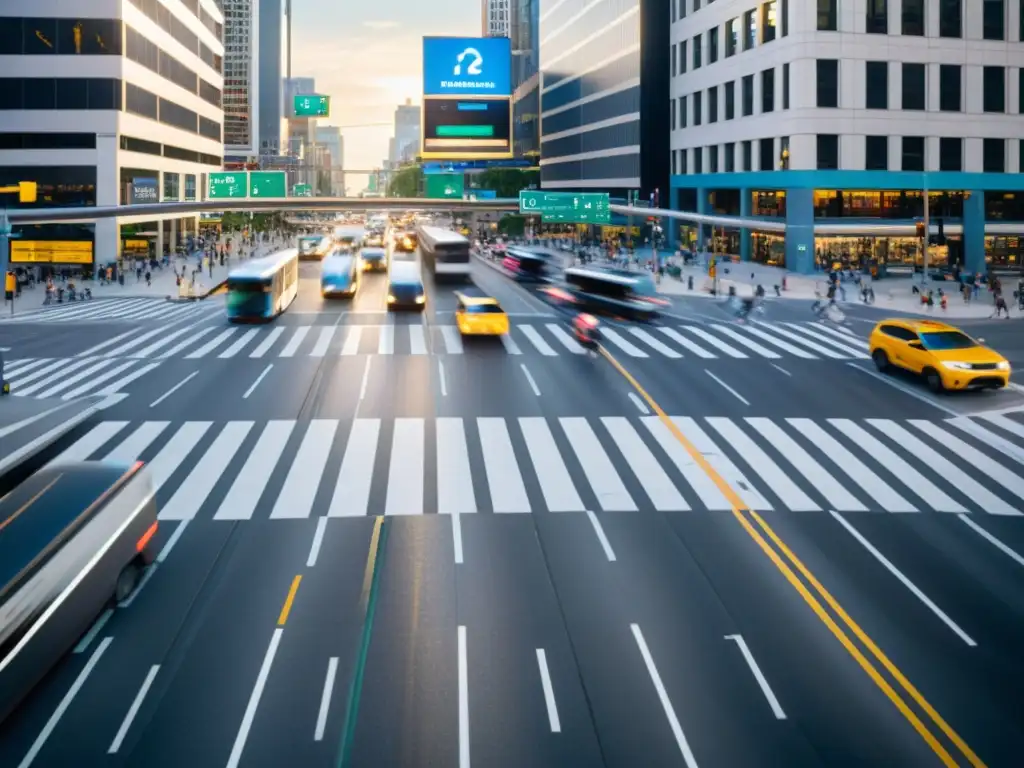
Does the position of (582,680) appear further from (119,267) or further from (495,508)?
(119,267)

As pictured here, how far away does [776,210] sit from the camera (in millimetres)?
90562

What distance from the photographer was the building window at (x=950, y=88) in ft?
275

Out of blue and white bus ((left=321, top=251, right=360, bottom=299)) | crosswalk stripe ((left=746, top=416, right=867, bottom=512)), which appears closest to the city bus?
crosswalk stripe ((left=746, top=416, right=867, bottom=512))

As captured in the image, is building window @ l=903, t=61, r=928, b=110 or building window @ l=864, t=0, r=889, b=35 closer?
building window @ l=864, t=0, r=889, b=35

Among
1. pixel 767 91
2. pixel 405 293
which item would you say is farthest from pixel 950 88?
pixel 405 293

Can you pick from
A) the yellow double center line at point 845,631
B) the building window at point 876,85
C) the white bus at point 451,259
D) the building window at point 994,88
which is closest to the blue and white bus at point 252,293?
the white bus at point 451,259

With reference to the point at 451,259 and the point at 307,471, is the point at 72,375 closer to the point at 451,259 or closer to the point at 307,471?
the point at 307,471

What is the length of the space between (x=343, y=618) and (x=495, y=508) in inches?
244

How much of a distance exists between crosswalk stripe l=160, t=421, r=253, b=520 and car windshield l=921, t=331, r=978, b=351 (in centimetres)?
2355

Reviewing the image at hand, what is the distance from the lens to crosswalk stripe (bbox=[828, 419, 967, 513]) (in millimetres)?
22531

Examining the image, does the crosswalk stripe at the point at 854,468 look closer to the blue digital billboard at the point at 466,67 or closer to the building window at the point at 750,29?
the blue digital billboard at the point at 466,67

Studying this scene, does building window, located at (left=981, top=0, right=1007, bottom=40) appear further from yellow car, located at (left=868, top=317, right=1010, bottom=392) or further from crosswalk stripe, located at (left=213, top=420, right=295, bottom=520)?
crosswalk stripe, located at (left=213, top=420, right=295, bottom=520)

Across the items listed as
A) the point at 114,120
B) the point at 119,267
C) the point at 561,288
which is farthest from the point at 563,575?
the point at 114,120

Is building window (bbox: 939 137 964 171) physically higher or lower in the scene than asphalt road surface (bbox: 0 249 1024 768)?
higher
